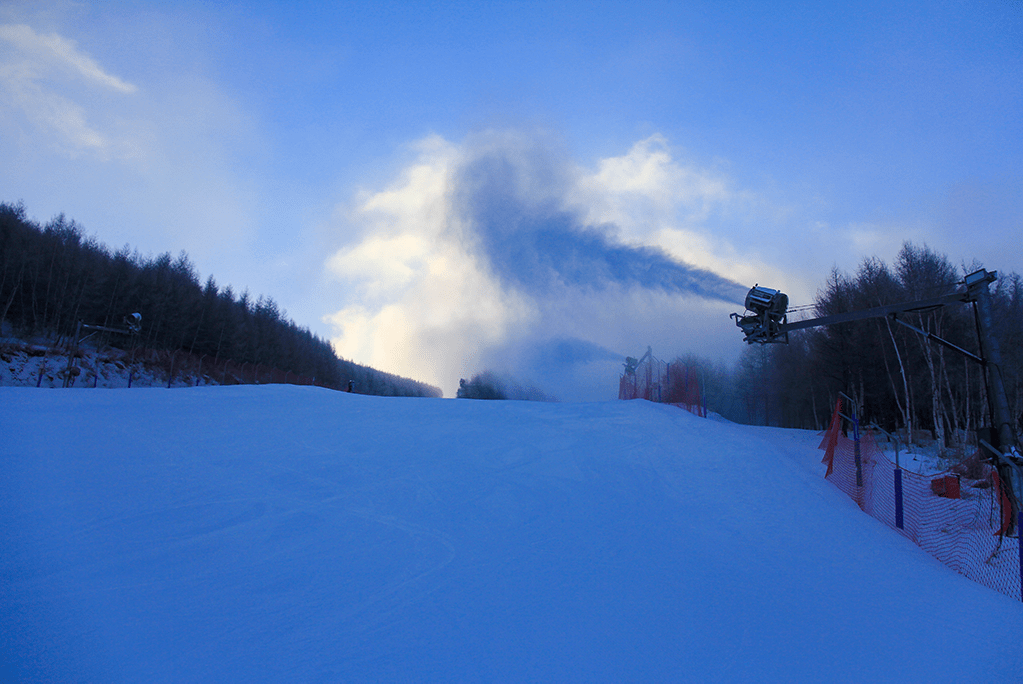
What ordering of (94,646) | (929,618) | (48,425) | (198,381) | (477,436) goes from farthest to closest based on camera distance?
(198,381), (477,436), (48,425), (929,618), (94,646)

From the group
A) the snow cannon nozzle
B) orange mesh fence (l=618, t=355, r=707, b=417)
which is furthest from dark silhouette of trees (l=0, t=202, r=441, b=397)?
the snow cannon nozzle

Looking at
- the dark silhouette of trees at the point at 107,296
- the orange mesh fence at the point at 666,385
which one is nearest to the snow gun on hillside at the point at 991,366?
the orange mesh fence at the point at 666,385

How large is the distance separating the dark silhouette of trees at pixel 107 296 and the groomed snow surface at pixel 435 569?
29.2m

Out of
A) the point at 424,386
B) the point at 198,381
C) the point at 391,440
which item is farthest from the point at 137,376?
the point at 424,386

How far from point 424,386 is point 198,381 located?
349 feet

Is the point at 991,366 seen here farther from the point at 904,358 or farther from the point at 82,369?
the point at 82,369

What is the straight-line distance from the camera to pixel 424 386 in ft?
452

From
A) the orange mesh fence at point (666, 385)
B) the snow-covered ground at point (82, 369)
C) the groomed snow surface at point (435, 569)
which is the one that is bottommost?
the groomed snow surface at point (435, 569)

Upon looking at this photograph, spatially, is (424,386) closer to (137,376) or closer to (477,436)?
(137,376)

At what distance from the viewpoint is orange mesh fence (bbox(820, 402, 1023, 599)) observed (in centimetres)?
722

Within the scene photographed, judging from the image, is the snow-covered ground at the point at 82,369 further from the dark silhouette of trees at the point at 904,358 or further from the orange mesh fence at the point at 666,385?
the dark silhouette of trees at the point at 904,358

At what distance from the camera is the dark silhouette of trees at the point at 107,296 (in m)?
31.1

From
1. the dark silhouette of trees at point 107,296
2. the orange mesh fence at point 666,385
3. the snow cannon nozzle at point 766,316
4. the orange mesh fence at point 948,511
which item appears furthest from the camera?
the dark silhouette of trees at point 107,296

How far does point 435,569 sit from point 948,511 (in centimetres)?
1112
